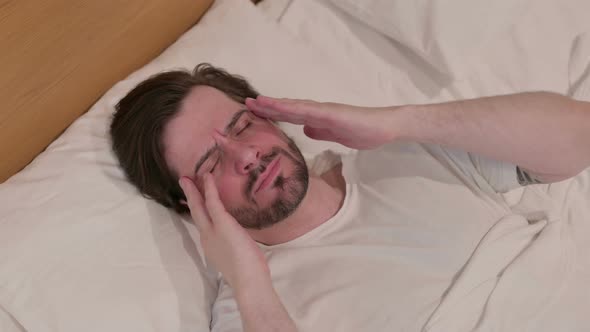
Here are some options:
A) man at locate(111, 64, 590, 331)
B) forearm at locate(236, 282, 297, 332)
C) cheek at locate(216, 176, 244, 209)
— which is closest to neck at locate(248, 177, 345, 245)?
man at locate(111, 64, 590, 331)

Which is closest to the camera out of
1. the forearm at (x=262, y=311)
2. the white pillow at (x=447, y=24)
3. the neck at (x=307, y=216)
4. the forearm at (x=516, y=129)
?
the forearm at (x=262, y=311)

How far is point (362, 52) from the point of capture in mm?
1552

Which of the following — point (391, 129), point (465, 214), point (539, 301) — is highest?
point (391, 129)

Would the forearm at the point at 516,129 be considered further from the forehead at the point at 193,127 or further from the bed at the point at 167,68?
the forehead at the point at 193,127

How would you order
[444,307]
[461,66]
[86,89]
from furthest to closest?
[461,66] < [86,89] < [444,307]

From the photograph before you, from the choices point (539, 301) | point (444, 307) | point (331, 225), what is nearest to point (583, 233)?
point (539, 301)

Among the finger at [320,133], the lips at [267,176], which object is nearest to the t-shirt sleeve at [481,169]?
the finger at [320,133]

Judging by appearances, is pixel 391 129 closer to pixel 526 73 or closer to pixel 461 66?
pixel 461 66

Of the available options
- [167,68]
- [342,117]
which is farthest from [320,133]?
[167,68]

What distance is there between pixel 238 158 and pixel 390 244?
37 cm

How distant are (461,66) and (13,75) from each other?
3.70 feet

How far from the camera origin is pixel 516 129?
104cm

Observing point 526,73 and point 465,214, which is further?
point 526,73

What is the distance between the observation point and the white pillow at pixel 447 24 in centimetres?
145
